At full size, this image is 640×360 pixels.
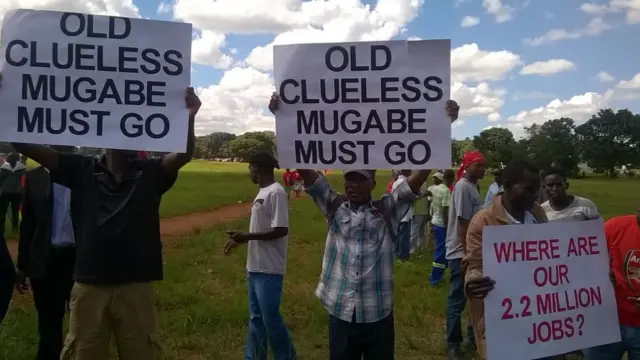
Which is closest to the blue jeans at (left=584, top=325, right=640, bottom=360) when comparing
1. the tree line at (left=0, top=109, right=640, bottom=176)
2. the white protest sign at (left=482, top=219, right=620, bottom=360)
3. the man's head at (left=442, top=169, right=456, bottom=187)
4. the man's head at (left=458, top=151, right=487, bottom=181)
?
the white protest sign at (left=482, top=219, right=620, bottom=360)

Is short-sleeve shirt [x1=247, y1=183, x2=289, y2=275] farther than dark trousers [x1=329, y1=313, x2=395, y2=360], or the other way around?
short-sleeve shirt [x1=247, y1=183, x2=289, y2=275]

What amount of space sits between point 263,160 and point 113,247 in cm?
180

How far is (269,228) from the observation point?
183 inches

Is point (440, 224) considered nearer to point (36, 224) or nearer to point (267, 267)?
point (267, 267)

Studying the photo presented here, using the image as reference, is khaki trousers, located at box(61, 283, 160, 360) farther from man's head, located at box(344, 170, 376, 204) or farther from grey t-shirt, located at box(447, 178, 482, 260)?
grey t-shirt, located at box(447, 178, 482, 260)

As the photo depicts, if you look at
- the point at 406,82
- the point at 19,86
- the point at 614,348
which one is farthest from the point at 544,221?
the point at 19,86

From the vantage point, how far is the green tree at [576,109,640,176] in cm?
8806

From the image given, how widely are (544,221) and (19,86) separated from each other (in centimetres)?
302

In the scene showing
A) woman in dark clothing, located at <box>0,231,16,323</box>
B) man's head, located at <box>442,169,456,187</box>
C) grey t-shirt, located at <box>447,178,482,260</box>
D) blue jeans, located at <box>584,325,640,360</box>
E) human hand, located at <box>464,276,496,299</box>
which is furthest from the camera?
man's head, located at <box>442,169,456,187</box>

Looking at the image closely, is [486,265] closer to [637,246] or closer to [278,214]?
[637,246]

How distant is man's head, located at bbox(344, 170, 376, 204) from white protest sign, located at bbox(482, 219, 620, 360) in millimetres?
759

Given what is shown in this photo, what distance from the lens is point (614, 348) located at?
3531 mm

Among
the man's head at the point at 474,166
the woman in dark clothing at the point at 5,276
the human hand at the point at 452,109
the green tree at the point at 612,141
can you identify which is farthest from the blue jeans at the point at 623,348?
the green tree at the point at 612,141

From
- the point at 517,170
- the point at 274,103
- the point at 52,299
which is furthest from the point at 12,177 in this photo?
the point at 517,170
